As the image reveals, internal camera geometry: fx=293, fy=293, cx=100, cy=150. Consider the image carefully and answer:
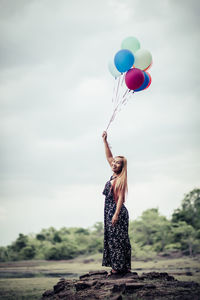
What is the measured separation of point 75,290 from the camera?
18.4ft

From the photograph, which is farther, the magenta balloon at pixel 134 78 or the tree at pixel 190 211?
the tree at pixel 190 211

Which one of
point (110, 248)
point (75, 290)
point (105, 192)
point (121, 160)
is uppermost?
point (121, 160)

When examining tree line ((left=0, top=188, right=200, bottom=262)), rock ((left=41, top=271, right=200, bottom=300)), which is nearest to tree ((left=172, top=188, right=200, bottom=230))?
tree line ((left=0, top=188, right=200, bottom=262))

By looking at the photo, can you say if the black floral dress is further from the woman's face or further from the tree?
the tree

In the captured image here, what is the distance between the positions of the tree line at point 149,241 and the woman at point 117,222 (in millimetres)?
13912

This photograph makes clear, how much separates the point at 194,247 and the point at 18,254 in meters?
12.9

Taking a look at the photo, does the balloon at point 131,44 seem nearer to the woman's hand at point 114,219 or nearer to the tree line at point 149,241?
the woman's hand at point 114,219

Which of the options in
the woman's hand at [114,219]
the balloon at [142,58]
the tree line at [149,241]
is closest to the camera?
the woman's hand at [114,219]

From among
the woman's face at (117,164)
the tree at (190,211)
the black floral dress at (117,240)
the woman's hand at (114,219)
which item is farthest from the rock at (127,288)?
the tree at (190,211)

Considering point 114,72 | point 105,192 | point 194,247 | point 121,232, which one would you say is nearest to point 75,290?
point 121,232

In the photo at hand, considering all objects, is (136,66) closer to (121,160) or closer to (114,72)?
(114,72)

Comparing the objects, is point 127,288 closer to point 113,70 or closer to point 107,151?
point 107,151

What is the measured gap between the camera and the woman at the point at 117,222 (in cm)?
573

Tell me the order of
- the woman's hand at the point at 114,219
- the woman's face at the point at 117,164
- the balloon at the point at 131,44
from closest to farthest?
the woman's hand at the point at 114,219, the woman's face at the point at 117,164, the balloon at the point at 131,44
